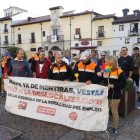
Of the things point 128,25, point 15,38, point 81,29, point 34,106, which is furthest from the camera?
point 15,38

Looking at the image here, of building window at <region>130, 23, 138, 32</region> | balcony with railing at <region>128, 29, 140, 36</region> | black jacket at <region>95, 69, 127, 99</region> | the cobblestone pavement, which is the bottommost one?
the cobblestone pavement

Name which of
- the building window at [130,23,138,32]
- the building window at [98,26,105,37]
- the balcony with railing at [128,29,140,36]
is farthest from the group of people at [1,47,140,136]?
the building window at [98,26,105,37]

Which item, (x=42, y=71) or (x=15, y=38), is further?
(x=15, y=38)

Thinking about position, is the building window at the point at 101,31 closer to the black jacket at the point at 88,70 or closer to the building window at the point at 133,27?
the building window at the point at 133,27

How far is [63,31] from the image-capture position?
3350cm

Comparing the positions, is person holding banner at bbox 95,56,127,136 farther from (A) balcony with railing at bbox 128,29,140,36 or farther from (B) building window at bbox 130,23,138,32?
(B) building window at bbox 130,23,138,32

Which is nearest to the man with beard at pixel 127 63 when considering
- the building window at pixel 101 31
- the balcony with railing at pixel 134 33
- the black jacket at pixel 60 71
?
the black jacket at pixel 60 71

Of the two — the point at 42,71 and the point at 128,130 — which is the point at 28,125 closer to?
the point at 42,71

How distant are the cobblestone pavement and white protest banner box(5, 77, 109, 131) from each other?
0.43ft

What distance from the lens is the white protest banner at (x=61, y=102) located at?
353 cm

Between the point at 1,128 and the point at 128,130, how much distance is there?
2.93 metres

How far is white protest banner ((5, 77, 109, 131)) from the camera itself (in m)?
3.53

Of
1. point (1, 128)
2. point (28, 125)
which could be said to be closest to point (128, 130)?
point (28, 125)

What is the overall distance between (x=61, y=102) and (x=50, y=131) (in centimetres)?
71
